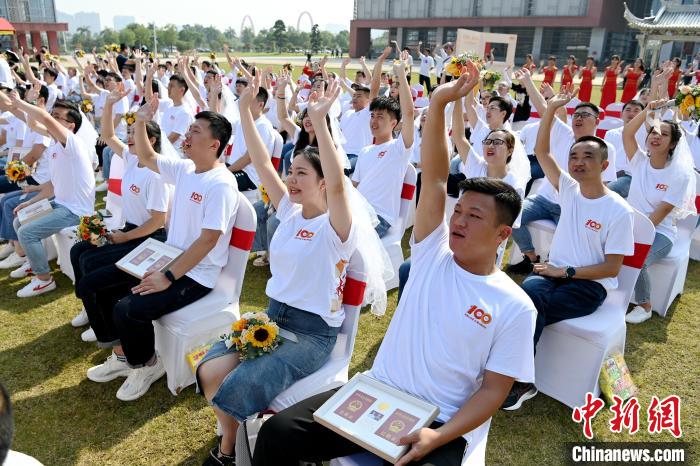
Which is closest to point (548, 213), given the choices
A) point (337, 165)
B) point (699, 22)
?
point (337, 165)

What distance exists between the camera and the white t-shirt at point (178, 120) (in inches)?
285

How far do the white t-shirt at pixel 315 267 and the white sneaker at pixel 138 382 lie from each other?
51.8 inches

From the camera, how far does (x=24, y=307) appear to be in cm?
460

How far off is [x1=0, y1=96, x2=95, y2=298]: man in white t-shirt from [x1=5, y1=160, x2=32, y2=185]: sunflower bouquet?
1.54 feet

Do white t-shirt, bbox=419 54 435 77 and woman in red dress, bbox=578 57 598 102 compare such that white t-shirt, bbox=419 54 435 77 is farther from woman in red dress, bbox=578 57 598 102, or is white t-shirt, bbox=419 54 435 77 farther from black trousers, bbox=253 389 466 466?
black trousers, bbox=253 389 466 466

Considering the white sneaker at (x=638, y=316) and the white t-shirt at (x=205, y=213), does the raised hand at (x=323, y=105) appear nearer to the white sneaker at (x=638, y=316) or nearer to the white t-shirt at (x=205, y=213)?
the white t-shirt at (x=205, y=213)

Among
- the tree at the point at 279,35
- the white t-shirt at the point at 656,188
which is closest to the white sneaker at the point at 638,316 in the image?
the white t-shirt at the point at 656,188

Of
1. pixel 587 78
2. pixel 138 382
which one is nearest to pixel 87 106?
pixel 138 382

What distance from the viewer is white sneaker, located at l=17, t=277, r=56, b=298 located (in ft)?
15.7

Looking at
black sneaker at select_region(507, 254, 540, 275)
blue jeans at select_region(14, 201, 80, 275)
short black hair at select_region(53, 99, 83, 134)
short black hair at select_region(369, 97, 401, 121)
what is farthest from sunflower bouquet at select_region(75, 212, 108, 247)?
black sneaker at select_region(507, 254, 540, 275)

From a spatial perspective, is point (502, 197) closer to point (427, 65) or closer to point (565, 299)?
point (565, 299)

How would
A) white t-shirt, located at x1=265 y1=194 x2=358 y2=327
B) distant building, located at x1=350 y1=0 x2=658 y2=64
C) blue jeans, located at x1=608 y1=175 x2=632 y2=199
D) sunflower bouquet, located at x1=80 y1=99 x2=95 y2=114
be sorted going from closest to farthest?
white t-shirt, located at x1=265 y1=194 x2=358 y2=327, blue jeans, located at x1=608 y1=175 x2=632 y2=199, sunflower bouquet, located at x1=80 y1=99 x2=95 y2=114, distant building, located at x1=350 y1=0 x2=658 y2=64

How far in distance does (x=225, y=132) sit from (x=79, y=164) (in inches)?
85.1

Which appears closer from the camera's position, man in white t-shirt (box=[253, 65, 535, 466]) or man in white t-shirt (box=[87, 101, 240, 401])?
man in white t-shirt (box=[253, 65, 535, 466])
